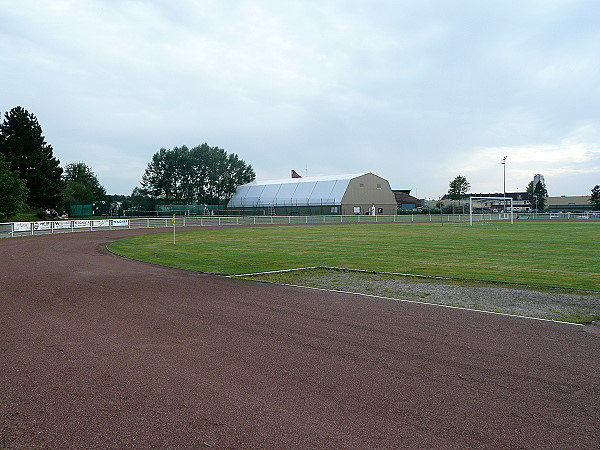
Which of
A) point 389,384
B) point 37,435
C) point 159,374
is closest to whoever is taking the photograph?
point 37,435

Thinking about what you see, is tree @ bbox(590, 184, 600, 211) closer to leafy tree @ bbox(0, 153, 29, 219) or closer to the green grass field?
the green grass field

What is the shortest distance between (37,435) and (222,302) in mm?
6155

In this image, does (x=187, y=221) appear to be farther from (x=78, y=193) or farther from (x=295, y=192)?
(x=78, y=193)

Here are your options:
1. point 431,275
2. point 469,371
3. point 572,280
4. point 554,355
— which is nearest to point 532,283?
point 572,280

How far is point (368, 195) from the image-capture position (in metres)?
87.9

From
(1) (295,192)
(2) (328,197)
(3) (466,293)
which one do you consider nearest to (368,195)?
(2) (328,197)

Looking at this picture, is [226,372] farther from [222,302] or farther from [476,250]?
[476,250]

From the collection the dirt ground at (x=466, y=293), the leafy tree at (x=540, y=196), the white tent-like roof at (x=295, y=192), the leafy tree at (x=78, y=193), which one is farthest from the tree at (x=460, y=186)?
the dirt ground at (x=466, y=293)

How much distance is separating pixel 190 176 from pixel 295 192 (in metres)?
27.1

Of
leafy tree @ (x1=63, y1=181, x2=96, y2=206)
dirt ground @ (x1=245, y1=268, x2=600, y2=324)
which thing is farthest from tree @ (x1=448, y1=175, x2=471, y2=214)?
dirt ground @ (x1=245, y1=268, x2=600, y2=324)

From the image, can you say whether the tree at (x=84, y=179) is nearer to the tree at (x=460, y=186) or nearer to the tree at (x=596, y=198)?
the tree at (x=460, y=186)

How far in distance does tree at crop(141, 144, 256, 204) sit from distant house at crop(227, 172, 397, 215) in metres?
12.6

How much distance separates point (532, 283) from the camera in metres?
12.6

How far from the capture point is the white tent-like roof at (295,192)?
3401 inches
